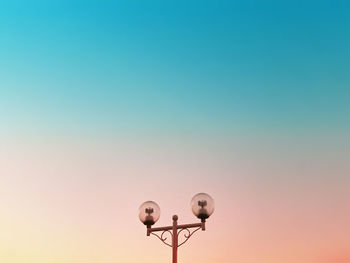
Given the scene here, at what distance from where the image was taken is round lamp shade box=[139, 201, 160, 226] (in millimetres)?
10500

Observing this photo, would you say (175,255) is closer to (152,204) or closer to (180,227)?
(180,227)

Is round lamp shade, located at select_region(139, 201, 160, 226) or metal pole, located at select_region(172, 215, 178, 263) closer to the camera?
metal pole, located at select_region(172, 215, 178, 263)

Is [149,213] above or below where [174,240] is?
above

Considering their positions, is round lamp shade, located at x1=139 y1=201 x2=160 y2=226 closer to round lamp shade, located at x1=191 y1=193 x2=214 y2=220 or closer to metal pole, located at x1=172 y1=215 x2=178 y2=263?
metal pole, located at x1=172 y1=215 x2=178 y2=263

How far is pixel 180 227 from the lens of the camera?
406 inches

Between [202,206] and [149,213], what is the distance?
4.57 feet

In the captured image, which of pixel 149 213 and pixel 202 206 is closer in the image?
pixel 202 206

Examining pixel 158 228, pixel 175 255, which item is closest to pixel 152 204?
pixel 158 228

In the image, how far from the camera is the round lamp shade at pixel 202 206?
10008mm

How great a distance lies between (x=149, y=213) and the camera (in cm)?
1053

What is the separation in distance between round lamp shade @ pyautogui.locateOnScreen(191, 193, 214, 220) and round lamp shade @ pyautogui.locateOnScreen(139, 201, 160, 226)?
3.44 ft

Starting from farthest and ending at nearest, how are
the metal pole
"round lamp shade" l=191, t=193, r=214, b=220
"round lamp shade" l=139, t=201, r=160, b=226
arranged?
"round lamp shade" l=139, t=201, r=160, b=226 → "round lamp shade" l=191, t=193, r=214, b=220 → the metal pole

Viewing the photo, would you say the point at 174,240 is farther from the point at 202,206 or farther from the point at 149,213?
the point at 202,206

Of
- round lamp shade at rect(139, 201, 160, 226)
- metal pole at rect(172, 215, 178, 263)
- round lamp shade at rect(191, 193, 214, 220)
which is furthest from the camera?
round lamp shade at rect(139, 201, 160, 226)
